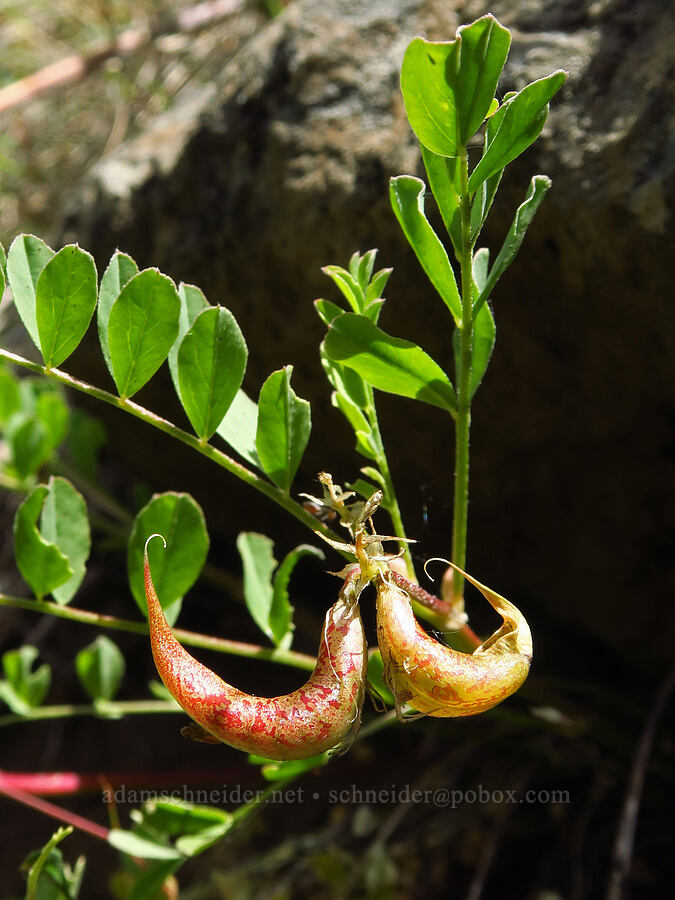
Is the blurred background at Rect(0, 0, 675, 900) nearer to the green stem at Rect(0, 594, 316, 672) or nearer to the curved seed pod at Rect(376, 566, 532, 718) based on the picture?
the green stem at Rect(0, 594, 316, 672)

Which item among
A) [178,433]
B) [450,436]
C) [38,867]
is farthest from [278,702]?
[450,436]

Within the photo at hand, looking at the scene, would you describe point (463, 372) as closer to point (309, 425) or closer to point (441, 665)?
point (309, 425)

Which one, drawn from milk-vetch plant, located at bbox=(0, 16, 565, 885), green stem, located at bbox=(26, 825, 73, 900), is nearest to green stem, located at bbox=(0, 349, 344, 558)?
milk-vetch plant, located at bbox=(0, 16, 565, 885)

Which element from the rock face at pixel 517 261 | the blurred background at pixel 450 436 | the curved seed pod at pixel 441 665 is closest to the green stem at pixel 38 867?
the blurred background at pixel 450 436

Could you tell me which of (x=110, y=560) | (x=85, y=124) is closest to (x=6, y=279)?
(x=110, y=560)

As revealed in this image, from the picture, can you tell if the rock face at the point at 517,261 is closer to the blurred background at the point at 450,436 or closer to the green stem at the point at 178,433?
the blurred background at the point at 450,436
